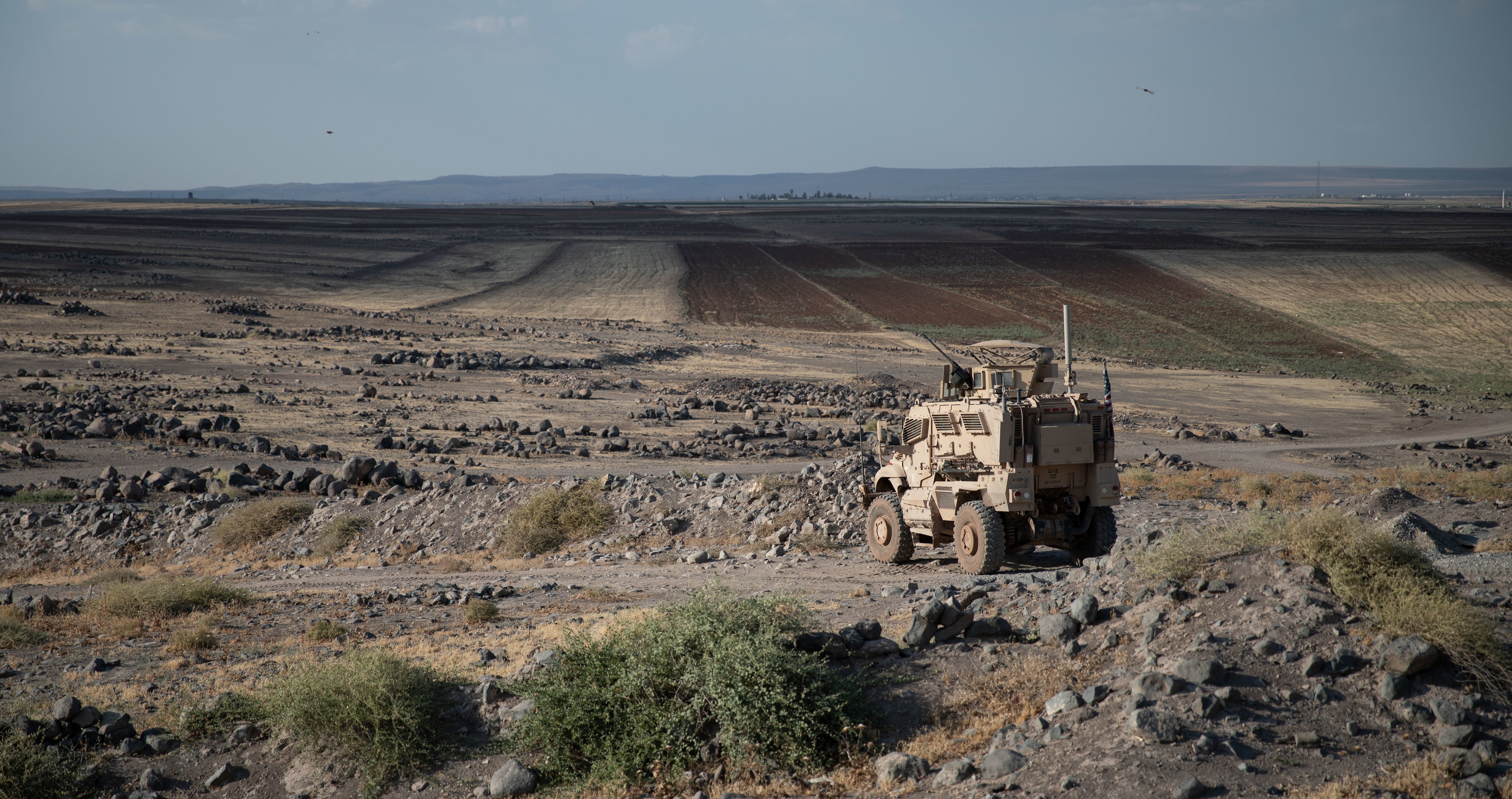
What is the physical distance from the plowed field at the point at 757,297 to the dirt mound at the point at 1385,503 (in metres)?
43.5

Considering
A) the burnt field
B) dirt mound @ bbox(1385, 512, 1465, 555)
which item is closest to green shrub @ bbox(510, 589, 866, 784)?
dirt mound @ bbox(1385, 512, 1465, 555)

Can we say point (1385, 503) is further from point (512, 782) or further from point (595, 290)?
point (595, 290)

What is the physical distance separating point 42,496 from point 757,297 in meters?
53.1

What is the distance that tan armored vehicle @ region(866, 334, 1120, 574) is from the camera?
45.4 feet

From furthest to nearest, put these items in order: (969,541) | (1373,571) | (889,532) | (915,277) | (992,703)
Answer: (915,277)
(889,532)
(969,541)
(992,703)
(1373,571)

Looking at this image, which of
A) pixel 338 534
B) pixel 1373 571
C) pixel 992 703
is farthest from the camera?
pixel 338 534

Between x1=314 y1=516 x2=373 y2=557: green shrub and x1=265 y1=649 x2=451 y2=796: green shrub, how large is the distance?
11.3 meters

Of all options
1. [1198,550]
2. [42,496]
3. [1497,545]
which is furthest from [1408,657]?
[42,496]

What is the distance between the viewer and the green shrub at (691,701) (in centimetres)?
783

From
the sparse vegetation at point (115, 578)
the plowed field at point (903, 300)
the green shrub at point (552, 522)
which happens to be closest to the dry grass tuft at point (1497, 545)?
the green shrub at point (552, 522)

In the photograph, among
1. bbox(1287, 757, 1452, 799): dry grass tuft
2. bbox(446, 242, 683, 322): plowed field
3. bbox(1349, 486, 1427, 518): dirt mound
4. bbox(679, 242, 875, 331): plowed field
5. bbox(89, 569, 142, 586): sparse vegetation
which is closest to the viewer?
bbox(1287, 757, 1452, 799): dry grass tuft

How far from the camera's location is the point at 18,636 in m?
12.9

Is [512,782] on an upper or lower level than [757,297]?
lower

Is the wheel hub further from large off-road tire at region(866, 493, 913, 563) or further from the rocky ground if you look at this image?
large off-road tire at region(866, 493, 913, 563)
